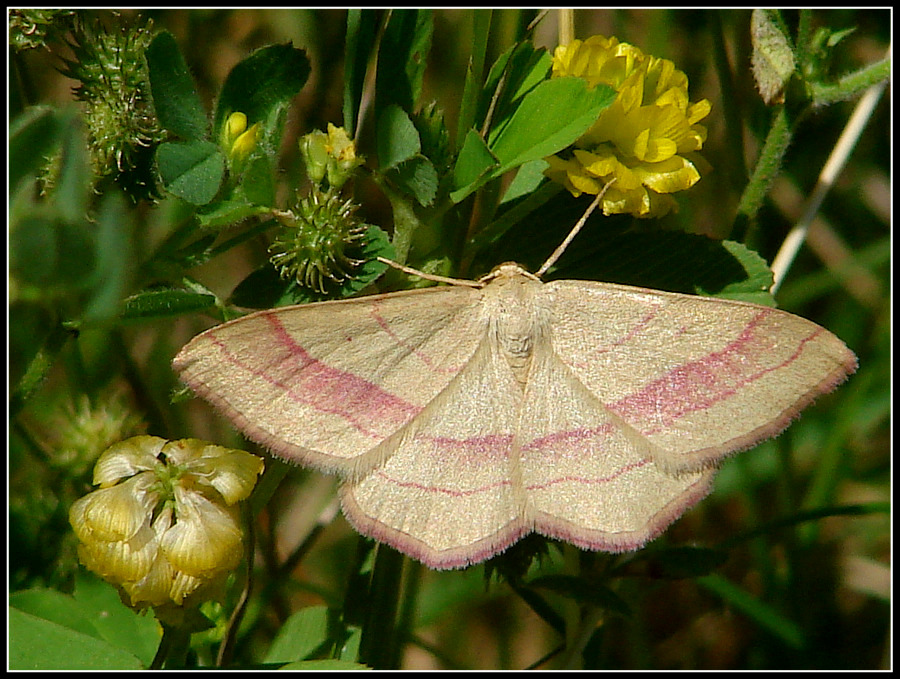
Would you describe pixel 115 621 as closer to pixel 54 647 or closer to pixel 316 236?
pixel 54 647

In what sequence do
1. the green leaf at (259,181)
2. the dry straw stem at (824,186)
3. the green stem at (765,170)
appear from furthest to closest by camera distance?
the dry straw stem at (824,186)
the green stem at (765,170)
the green leaf at (259,181)

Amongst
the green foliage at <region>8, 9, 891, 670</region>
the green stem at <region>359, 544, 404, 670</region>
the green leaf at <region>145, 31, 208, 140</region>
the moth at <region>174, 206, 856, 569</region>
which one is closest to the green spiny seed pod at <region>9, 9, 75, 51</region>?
the green foliage at <region>8, 9, 891, 670</region>

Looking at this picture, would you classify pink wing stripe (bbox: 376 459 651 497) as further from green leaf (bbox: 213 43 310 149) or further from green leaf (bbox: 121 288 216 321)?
green leaf (bbox: 213 43 310 149)

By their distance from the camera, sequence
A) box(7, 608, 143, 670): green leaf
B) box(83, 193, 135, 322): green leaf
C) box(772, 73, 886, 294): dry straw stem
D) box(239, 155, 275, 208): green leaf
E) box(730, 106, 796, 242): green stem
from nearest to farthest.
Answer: box(83, 193, 135, 322): green leaf
box(239, 155, 275, 208): green leaf
box(7, 608, 143, 670): green leaf
box(730, 106, 796, 242): green stem
box(772, 73, 886, 294): dry straw stem

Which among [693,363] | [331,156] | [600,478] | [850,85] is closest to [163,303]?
[331,156]

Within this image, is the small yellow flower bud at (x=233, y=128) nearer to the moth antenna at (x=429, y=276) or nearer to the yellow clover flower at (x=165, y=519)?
the moth antenna at (x=429, y=276)

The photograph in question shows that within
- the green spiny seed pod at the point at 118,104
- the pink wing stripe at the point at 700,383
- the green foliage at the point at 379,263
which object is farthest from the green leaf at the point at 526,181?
the green spiny seed pod at the point at 118,104

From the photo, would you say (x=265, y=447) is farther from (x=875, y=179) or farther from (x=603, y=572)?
(x=875, y=179)

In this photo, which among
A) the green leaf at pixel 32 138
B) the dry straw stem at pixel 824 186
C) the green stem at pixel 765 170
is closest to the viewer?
the green leaf at pixel 32 138
